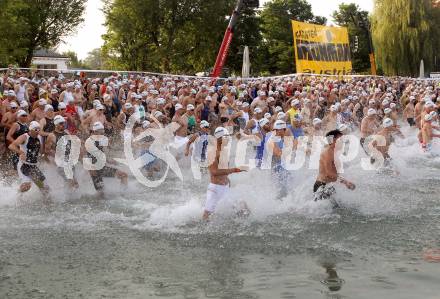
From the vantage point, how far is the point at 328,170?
Result: 9.47 meters

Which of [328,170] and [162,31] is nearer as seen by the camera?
[328,170]

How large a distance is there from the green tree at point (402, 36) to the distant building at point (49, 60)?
38.8 meters

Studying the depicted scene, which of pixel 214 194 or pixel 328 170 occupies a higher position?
pixel 328 170

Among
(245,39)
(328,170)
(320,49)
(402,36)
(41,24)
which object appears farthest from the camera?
(245,39)

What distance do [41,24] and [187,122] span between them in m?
36.3

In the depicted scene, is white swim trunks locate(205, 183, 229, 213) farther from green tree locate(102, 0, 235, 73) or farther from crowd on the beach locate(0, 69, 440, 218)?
green tree locate(102, 0, 235, 73)

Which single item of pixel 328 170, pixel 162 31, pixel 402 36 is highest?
pixel 162 31

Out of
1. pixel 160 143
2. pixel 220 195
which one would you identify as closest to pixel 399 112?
pixel 160 143

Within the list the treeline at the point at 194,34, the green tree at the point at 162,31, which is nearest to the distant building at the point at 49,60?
the treeline at the point at 194,34

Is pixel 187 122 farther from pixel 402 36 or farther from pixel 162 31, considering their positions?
pixel 162 31

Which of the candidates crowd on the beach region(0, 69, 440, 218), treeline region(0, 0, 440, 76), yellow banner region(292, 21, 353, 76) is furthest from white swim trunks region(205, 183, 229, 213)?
treeline region(0, 0, 440, 76)

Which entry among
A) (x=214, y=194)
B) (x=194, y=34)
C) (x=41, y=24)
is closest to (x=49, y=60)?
(x=194, y=34)

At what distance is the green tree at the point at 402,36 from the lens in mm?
44594

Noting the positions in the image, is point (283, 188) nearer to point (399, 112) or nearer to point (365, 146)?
point (365, 146)
